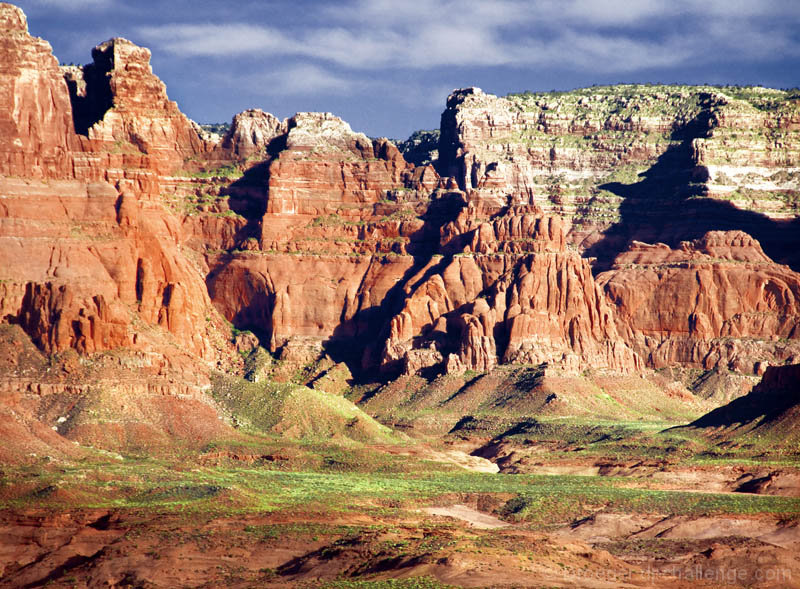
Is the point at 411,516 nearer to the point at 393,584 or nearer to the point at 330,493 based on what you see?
the point at 330,493

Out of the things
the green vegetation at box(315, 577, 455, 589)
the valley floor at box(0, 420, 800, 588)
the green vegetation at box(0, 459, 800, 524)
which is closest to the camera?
the green vegetation at box(315, 577, 455, 589)

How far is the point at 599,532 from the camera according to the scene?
149250mm

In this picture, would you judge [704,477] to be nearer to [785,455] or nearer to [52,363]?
[785,455]

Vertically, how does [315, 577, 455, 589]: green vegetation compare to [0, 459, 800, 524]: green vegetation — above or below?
below

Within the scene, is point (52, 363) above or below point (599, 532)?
above

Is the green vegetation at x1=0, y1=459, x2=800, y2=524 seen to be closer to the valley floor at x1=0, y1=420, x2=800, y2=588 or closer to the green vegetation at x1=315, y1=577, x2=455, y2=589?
the valley floor at x1=0, y1=420, x2=800, y2=588

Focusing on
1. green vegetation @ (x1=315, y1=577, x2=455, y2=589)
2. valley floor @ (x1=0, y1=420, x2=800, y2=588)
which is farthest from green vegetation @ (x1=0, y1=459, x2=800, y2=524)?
green vegetation @ (x1=315, y1=577, x2=455, y2=589)

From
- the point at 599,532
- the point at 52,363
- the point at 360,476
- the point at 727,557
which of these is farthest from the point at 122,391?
the point at 727,557

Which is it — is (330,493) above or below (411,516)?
above

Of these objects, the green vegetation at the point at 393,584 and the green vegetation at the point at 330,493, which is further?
the green vegetation at the point at 330,493

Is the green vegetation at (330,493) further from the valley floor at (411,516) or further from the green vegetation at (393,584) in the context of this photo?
the green vegetation at (393,584)

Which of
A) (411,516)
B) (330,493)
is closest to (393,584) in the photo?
(411,516)

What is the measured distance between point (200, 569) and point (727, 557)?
39.8 m

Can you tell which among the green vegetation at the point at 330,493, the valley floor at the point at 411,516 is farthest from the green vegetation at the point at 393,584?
the green vegetation at the point at 330,493
